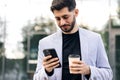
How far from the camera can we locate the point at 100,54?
3.27 m

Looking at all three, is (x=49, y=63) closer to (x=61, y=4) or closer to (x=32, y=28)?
(x=61, y=4)

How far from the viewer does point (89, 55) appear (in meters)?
3.23

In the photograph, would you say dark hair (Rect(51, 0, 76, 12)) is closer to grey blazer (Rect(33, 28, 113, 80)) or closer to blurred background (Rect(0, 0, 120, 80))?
grey blazer (Rect(33, 28, 113, 80))

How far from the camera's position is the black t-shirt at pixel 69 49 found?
317 centimetres

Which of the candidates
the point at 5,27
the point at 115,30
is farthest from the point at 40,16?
the point at 115,30

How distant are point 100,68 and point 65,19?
1.48 feet

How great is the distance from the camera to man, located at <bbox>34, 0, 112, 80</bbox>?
313 centimetres

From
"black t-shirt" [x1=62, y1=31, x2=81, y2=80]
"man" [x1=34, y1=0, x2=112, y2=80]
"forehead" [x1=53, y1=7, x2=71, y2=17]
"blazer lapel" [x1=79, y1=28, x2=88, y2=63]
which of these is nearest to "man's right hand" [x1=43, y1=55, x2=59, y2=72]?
"man" [x1=34, y1=0, x2=112, y2=80]

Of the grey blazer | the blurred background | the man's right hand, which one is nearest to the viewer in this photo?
the man's right hand

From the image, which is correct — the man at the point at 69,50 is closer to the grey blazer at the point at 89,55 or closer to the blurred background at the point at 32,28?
the grey blazer at the point at 89,55

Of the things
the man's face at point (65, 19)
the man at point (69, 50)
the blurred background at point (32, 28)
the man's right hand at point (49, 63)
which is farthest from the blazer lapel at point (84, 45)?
the blurred background at point (32, 28)

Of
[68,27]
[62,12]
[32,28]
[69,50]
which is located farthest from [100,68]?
[32,28]

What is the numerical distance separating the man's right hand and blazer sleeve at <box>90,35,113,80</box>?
0.27 m

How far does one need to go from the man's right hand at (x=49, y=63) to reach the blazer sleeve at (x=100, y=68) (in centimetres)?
27
